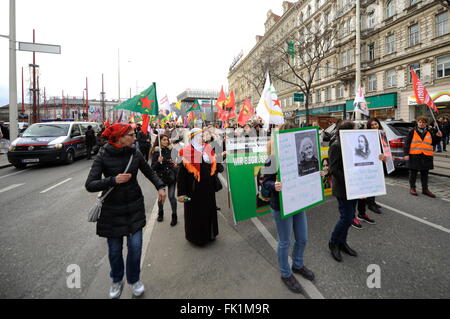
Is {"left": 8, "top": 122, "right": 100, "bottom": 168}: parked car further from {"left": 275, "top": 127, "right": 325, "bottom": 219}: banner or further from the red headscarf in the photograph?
{"left": 275, "top": 127, "right": 325, "bottom": 219}: banner

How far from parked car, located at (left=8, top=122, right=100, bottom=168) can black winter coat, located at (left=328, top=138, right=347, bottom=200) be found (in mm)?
11649

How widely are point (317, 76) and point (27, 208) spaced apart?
38.1 m

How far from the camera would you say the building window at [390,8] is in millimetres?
23525

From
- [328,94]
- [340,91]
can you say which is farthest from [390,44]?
[328,94]

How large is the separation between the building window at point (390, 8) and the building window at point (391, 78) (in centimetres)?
565

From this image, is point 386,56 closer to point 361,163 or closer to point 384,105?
point 384,105

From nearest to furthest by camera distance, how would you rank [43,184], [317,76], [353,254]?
[353,254], [43,184], [317,76]

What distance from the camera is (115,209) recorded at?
2400 millimetres

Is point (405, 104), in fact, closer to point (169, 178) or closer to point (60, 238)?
point (169, 178)

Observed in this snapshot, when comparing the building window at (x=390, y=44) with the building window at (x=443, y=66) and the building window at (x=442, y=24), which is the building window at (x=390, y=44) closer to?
the building window at (x=442, y=24)

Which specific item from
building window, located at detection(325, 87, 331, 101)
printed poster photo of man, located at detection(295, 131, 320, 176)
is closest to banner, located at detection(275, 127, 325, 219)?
printed poster photo of man, located at detection(295, 131, 320, 176)

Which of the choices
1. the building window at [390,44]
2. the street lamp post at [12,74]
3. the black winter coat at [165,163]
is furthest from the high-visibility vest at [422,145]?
the building window at [390,44]

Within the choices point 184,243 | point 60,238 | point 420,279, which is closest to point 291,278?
point 420,279

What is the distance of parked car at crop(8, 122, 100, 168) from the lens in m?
10.2
